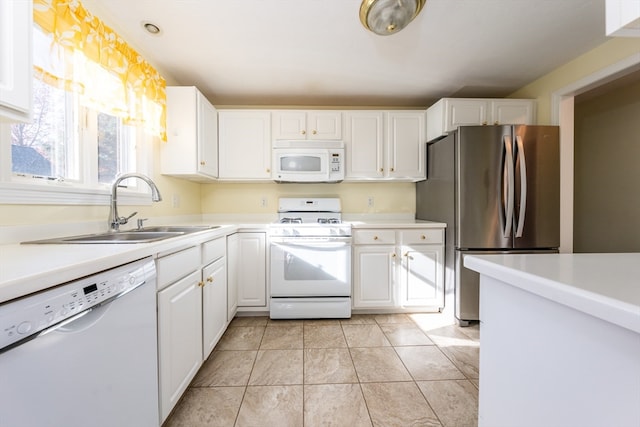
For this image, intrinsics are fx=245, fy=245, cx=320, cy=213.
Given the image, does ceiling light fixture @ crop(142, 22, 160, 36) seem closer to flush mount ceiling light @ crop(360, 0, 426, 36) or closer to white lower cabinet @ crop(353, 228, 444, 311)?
flush mount ceiling light @ crop(360, 0, 426, 36)

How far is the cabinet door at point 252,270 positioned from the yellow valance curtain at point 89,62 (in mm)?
1221

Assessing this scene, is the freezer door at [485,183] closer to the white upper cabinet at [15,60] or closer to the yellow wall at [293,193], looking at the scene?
the yellow wall at [293,193]

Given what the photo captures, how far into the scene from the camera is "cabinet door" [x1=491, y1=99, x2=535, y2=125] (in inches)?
94.7

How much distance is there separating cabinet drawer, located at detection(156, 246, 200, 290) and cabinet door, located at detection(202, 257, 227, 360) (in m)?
0.17

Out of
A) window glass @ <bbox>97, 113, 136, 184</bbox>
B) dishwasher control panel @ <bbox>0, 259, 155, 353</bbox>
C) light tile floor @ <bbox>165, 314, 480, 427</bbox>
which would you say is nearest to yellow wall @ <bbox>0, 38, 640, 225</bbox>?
window glass @ <bbox>97, 113, 136, 184</bbox>

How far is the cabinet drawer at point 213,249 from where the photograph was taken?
1.55 meters

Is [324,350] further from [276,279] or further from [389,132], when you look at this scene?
[389,132]

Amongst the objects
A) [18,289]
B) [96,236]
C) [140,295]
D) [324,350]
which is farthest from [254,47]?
[324,350]

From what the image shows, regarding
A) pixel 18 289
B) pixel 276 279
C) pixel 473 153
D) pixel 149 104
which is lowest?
pixel 276 279

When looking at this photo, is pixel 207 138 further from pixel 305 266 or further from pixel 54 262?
pixel 54 262

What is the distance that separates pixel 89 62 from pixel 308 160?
1.67 meters

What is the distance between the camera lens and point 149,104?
1775 millimetres

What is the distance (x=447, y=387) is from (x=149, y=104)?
2.72 m

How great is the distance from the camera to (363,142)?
262cm
